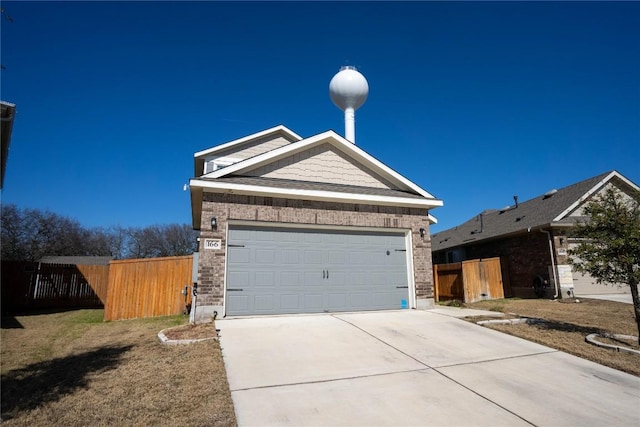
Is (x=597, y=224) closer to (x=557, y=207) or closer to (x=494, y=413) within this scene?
(x=494, y=413)

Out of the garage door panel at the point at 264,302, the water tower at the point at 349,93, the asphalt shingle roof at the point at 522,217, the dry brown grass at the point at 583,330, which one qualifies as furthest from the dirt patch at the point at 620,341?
the water tower at the point at 349,93

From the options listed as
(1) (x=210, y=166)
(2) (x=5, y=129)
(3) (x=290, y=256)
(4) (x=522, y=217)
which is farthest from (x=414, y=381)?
(4) (x=522, y=217)

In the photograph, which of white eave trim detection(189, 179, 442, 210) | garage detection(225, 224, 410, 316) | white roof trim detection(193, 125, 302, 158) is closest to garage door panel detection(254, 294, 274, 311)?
garage detection(225, 224, 410, 316)

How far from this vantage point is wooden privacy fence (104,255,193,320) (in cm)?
1056

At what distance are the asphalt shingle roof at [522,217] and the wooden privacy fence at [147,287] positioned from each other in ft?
49.3

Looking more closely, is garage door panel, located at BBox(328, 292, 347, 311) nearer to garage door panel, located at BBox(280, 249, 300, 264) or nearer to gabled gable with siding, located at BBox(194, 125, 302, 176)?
garage door panel, located at BBox(280, 249, 300, 264)

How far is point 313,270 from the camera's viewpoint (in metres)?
9.48

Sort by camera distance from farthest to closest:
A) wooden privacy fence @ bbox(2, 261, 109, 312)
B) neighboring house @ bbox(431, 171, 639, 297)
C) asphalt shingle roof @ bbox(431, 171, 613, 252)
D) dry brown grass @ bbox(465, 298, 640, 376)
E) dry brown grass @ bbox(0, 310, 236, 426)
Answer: asphalt shingle roof @ bbox(431, 171, 613, 252), neighboring house @ bbox(431, 171, 639, 297), wooden privacy fence @ bbox(2, 261, 109, 312), dry brown grass @ bbox(465, 298, 640, 376), dry brown grass @ bbox(0, 310, 236, 426)

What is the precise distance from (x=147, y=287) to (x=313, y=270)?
18.4 ft

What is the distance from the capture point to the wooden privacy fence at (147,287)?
1056cm

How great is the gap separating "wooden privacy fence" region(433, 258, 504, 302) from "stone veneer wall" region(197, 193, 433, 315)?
448 cm

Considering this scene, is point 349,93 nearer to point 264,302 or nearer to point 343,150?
point 343,150

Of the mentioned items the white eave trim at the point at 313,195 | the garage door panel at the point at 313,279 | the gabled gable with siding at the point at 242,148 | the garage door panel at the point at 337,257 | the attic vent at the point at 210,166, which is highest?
the gabled gable with siding at the point at 242,148

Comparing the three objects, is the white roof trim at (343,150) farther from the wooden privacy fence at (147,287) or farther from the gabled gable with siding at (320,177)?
the wooden privacy fence at (147,287)
